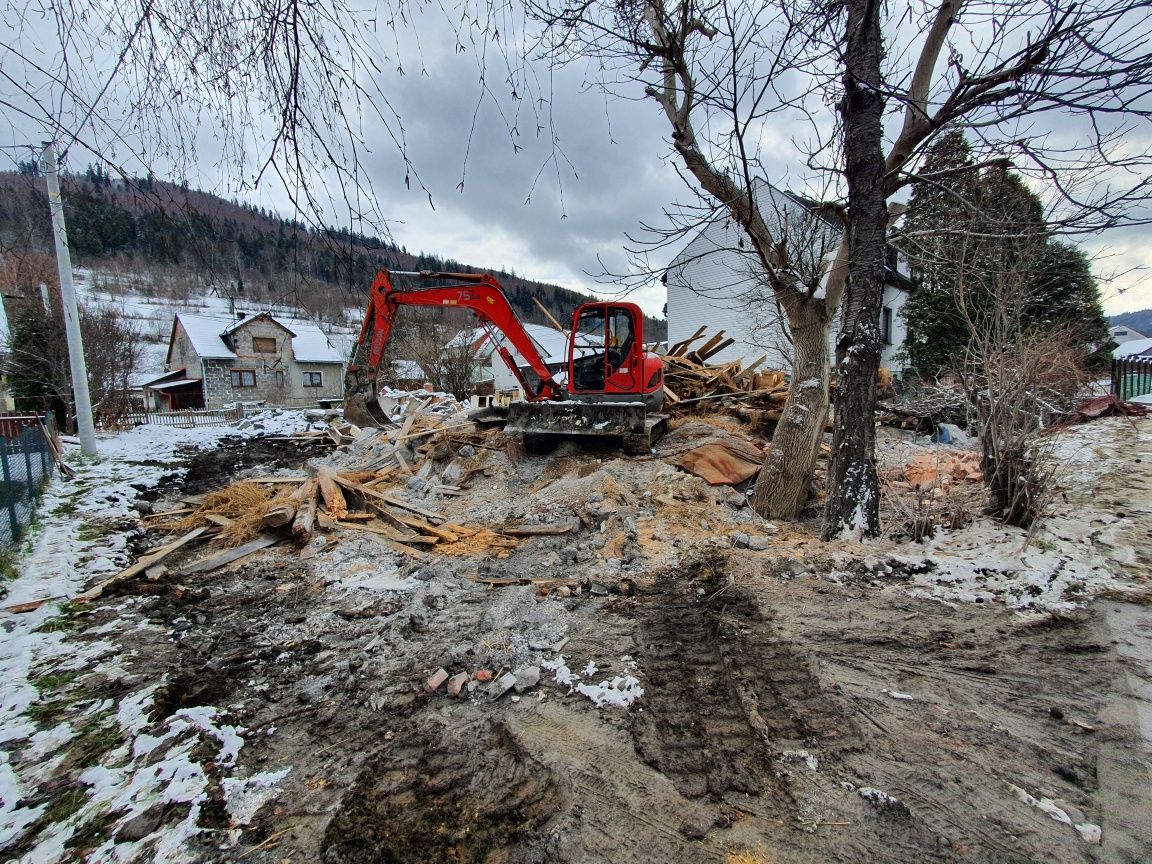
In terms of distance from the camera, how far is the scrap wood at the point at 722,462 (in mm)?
7898

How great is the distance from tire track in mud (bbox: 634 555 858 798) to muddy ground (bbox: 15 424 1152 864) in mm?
14

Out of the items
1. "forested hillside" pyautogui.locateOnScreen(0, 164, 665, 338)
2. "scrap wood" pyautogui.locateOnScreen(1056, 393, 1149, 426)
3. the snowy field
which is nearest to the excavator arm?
the snowy field

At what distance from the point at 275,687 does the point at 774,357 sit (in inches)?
832

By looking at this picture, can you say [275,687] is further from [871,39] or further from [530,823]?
[871,39]

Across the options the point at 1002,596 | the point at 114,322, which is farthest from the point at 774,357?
the point at 114,322

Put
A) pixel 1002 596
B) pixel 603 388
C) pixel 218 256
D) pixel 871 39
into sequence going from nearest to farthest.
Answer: pixel 218 256 < pixel 1002 596 < pixel 871 39 < pixel 603 388

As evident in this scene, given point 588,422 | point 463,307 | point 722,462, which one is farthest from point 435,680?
point 463,307

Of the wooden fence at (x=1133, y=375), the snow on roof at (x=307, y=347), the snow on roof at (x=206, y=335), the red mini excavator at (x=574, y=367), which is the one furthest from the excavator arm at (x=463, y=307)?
the snow on roof at (x=307, y=347)

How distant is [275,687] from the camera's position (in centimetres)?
341

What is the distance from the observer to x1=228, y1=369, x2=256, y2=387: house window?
121 feet

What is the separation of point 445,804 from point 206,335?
44.8 meters

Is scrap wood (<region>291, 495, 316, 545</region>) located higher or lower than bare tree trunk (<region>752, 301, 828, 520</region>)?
lower

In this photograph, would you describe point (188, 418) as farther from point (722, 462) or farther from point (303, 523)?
point (722, 462)

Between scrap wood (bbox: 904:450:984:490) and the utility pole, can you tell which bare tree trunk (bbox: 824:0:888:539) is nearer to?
scrap wood (bbox: 904:450:984:490)
